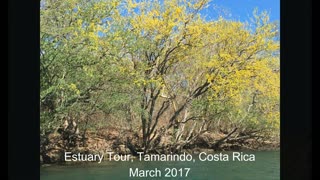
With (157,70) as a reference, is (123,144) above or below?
below

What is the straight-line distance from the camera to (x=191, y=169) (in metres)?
1.72

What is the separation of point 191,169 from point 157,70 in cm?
44

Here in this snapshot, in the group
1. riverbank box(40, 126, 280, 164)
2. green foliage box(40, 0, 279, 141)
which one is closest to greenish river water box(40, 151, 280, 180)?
riverbank box(40, 126, 280, 164)

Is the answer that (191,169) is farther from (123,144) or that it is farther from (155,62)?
(155,62)

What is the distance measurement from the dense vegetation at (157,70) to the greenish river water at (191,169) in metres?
0.09

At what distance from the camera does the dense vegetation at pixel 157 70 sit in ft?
5.73

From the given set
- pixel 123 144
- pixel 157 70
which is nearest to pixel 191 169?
pixel 123 144

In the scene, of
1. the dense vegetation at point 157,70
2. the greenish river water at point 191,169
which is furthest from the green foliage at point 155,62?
the greenish river water at point 191,169

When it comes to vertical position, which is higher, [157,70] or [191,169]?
[157,70]

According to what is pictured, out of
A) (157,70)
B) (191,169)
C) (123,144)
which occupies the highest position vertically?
(157,70)

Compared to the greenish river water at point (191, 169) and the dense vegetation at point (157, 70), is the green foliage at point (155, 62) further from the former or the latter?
the greenish river water at point (191, 169)

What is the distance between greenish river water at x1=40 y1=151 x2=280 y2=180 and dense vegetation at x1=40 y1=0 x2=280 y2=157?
3.4 inches

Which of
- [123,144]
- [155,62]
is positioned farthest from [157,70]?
[123,144]
